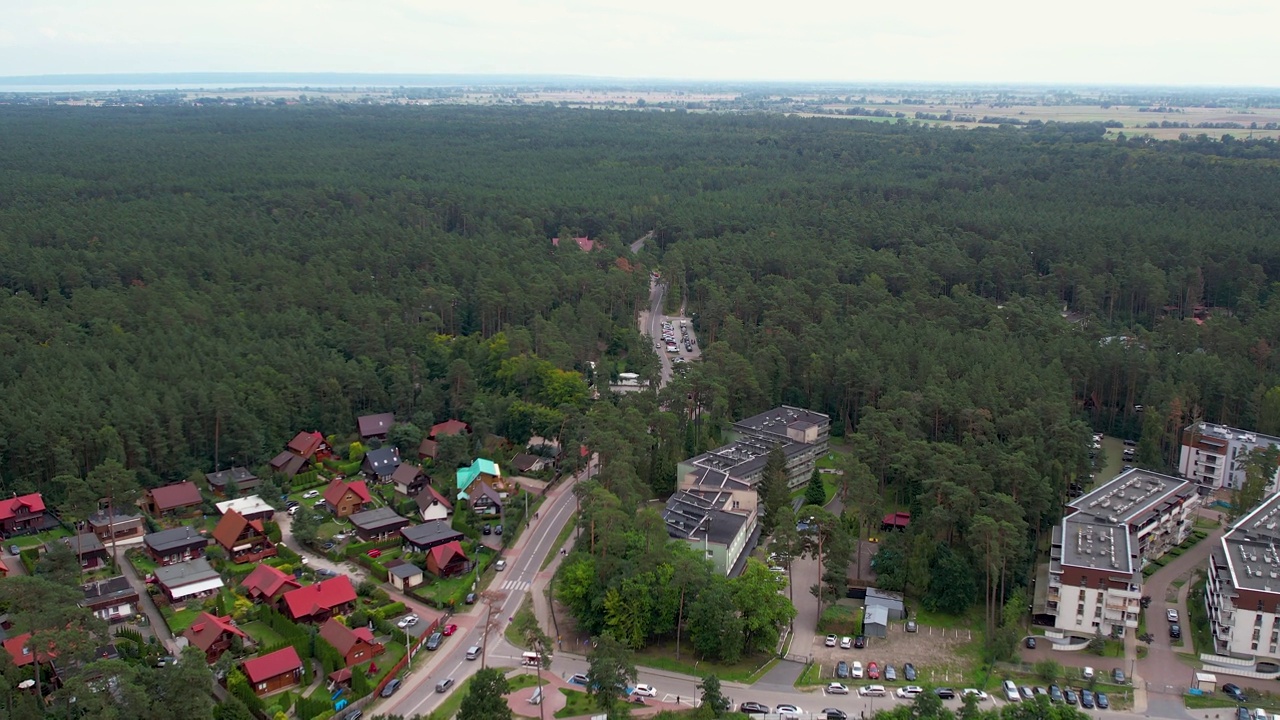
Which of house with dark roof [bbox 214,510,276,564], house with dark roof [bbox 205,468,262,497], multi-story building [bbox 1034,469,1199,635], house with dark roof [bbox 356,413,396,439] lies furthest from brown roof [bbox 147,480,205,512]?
multi-story building [bbox 1034,469,1199,635]

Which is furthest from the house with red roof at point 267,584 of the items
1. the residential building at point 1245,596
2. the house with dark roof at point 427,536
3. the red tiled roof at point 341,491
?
the residential building at point 1245,596

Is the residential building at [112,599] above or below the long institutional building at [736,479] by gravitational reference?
below

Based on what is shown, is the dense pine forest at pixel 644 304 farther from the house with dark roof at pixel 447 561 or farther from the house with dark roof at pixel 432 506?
the house with dark roof at pixel 432 506

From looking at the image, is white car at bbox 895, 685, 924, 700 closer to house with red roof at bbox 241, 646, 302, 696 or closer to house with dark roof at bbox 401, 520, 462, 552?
house with red roof at bbox 241, 646, 302, 696

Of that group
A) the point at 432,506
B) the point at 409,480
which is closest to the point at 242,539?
the point at 432,506

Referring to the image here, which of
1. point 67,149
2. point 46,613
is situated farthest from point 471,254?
point 67,149

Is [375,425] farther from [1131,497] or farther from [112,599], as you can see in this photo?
[1131,497]
